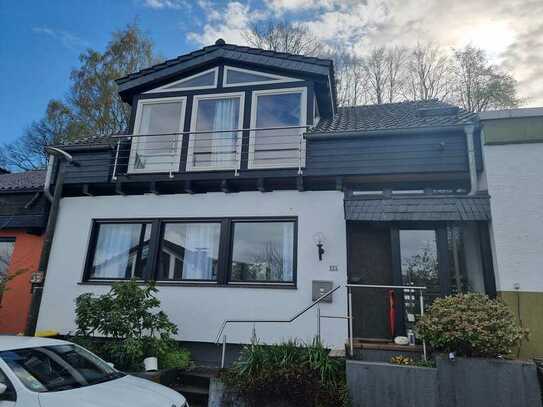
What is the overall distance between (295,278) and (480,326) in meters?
3.50

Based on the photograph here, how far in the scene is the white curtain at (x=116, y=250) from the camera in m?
8.60

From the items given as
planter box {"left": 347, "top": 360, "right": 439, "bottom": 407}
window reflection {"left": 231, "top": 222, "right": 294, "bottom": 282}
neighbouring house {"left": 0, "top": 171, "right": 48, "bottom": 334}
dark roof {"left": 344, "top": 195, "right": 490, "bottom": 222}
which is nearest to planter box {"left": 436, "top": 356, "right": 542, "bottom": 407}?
planter box {"left": 347, "top": 360, "right": 439, "bottom": 407}

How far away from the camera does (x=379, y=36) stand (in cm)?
1362

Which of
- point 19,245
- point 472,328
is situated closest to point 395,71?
point 472,328

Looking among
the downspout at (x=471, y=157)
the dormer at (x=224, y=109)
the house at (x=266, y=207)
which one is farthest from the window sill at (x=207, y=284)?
the downspout at (x=471, y=157)

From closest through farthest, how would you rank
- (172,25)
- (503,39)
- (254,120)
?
1. (254,120)
2. (503,39)
3. (172,25)

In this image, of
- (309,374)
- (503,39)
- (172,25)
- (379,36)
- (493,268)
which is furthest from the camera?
(379,36)

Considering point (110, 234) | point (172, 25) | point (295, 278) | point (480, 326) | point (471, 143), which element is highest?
point (172, 25)

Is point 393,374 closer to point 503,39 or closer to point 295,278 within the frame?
point 295,278

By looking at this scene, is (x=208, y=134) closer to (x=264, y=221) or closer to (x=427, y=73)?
(x=264, y=221)

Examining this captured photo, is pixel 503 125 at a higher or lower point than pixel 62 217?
higher

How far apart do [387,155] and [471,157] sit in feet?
5.26

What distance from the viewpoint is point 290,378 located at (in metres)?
5.36

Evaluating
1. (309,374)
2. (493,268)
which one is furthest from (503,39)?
(309,374)
